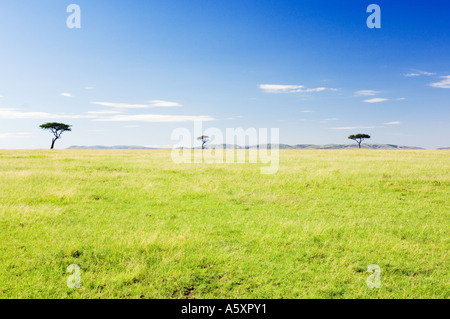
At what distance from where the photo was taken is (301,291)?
6508 mm

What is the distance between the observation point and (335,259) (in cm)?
805

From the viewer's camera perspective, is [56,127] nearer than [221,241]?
No

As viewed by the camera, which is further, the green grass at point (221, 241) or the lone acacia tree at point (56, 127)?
the lone acacia tree at point (56, 127)

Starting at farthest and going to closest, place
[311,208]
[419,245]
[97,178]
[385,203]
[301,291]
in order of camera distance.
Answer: [97,178], [385,203], [311,208], [419,245], [301,291]

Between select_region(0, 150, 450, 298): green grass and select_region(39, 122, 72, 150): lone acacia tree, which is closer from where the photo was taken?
select_region(0, 150, 450, 298): green grass

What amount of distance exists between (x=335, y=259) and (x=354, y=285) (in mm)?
1311

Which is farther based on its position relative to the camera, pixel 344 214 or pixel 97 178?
pixel 97 178

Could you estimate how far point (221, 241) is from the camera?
938 cm

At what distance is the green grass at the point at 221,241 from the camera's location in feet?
22.0

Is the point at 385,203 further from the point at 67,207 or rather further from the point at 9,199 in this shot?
the point at 9,199

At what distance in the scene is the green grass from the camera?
6695mm
